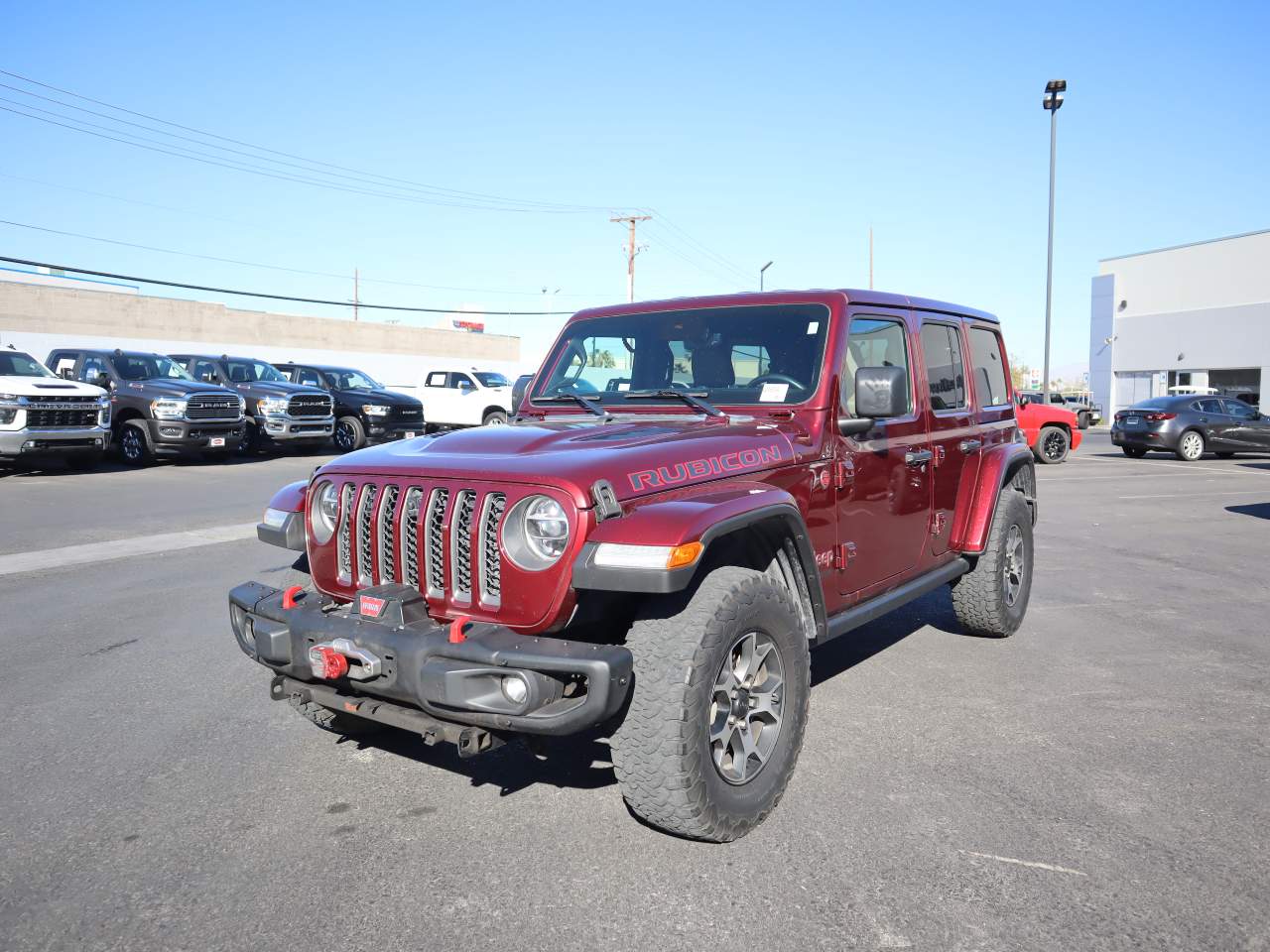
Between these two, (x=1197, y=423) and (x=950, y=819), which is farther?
(x=1197, y=423)

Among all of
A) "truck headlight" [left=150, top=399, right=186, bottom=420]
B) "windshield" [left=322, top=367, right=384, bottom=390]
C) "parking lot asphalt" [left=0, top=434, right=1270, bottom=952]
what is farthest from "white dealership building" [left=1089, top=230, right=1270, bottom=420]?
"parking lot asphalt" [left=0, top=434, right=1270, bottom=952]

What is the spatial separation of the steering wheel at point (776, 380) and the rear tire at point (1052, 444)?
54.9 ft

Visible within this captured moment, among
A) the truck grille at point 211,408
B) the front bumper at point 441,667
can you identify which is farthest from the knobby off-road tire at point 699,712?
the truck grille at point 211,408

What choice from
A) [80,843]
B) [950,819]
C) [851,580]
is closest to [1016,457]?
[851,580]

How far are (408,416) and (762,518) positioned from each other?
752 inches

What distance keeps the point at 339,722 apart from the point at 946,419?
11.2 feet

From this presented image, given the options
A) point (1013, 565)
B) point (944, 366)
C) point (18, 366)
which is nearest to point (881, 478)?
point (944, 366)

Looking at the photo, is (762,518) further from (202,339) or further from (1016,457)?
(202,339)

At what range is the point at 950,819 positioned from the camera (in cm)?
337

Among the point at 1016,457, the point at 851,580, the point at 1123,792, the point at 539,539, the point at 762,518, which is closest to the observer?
the point at 539,539

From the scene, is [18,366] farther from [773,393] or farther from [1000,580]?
[1000,580]

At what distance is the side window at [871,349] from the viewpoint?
14.0ft

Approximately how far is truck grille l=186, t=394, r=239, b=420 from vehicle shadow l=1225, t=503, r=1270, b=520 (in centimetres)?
1581

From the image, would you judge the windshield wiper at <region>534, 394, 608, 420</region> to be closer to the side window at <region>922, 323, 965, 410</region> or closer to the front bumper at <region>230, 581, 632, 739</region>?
the front bumper at <region>230, 581, 632, 739</region>
